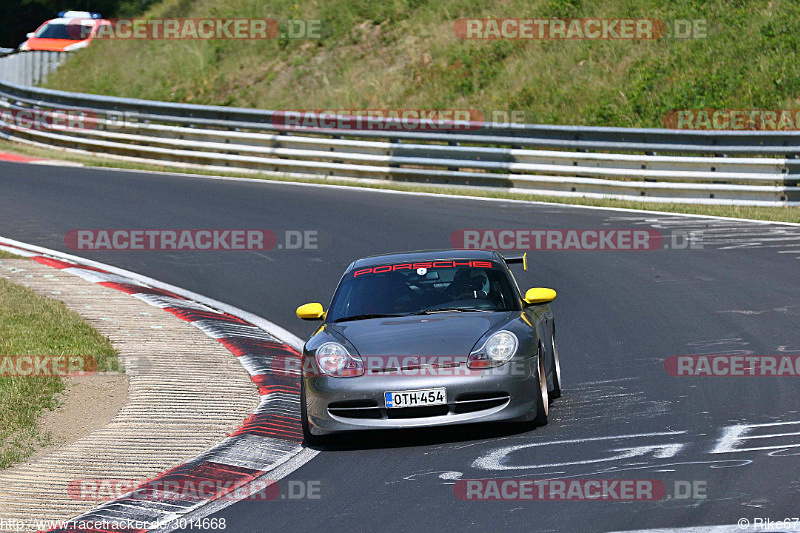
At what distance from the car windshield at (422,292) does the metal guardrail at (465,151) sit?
1058 cm

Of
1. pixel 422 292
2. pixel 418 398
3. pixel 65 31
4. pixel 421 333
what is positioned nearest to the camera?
pixel 418 398

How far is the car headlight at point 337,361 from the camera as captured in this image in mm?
8195

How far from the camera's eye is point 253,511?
6715 mm

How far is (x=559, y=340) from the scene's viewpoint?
1136 cm

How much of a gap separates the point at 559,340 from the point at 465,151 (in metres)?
10.9

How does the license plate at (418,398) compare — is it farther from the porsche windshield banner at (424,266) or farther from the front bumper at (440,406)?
the porsche windshield banner at (424,266)

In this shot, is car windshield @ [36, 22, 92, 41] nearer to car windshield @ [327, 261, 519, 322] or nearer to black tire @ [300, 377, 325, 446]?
car windshield @ [327, 261, 519, 322]

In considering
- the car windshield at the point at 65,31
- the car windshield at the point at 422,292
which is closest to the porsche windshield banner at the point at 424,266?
the car windshield at the point at 422,292

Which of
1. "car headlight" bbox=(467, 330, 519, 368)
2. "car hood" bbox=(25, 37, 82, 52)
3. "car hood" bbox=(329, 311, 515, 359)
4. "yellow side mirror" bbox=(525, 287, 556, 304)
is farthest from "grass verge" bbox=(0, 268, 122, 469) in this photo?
"car hood" bbox=(25, 37, 82, 52)

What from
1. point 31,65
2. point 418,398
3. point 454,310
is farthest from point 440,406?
point 31,65

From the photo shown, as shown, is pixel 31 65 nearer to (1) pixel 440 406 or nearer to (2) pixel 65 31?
(2) pixel 65 31

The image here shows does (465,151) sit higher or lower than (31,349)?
higher

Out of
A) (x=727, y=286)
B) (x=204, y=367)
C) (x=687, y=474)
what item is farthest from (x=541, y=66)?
(x=687, y=474)

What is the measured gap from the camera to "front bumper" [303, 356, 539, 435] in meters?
7.95
